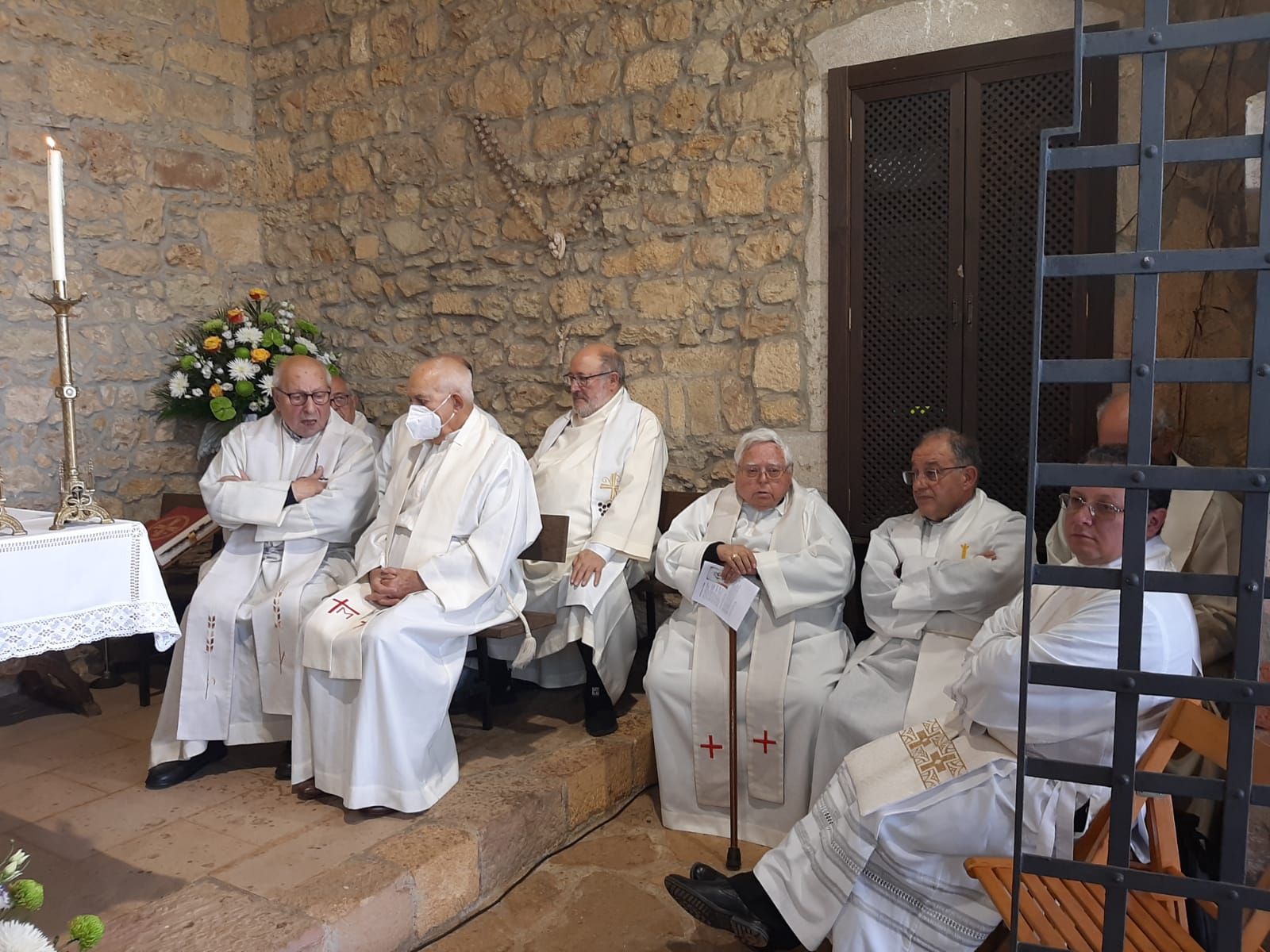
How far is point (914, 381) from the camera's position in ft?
14.4

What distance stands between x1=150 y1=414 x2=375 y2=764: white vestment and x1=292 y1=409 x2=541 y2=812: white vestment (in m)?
0.23

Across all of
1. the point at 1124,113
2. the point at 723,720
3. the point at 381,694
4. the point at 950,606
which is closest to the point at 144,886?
the point at 381,694

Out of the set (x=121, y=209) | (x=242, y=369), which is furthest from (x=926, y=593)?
(x=121, y=209)

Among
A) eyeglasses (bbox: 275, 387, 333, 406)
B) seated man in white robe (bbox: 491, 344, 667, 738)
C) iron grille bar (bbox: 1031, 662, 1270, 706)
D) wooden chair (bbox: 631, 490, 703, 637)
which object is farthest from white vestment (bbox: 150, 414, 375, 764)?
iron grille bar (bbox: 1031, 662, 1270, 706)

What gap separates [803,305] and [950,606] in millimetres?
1708

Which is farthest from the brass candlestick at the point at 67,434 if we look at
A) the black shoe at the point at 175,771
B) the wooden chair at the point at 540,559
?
the wooden chair at the point at 540,559

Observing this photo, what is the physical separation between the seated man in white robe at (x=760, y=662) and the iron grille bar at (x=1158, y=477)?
212 cm

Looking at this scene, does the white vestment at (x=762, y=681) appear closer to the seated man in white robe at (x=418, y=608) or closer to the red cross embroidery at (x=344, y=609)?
the seated man in white robe at (x=418, y=608)

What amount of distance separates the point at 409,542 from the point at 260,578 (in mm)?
769

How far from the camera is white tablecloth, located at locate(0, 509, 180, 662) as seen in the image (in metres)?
2.28

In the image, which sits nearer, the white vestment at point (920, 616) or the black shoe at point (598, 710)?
the white vestment at point (920, 616)

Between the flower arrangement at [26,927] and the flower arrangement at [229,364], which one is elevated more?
the flower arrangement at [229,364]

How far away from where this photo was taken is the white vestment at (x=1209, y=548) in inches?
122

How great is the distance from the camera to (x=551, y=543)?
416 centimetres
